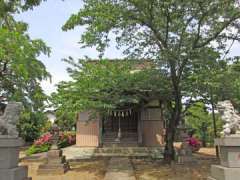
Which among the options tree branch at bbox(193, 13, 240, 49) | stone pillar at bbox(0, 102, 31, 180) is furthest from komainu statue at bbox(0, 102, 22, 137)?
tree branch at bbox(193, 13, 240, 49)

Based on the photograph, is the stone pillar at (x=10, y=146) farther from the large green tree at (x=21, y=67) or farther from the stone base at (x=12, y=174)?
the large green tree at (x=21, y=67)

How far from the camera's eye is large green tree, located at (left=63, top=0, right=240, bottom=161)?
905 centimetres

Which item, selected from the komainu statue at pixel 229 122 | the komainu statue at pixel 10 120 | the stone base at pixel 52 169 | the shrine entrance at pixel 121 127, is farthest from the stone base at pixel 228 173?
the shrine entrance at pixel 121 127

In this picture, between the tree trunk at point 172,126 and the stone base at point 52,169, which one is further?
the tree trunk at point 172,126

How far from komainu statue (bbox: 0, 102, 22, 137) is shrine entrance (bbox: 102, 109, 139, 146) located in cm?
1200

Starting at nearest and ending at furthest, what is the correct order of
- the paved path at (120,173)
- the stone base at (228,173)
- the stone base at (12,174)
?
the stone base at (12,174) → the stone base at (228,173) → the paved path at (120,173)

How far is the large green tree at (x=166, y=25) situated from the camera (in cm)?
905

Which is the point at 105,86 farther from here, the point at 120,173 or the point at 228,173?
the point at 228,173

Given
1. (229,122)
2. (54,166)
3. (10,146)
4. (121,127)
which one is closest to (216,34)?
(229,122)

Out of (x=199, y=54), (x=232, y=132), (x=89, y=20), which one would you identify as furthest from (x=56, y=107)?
(x=232, y=132)

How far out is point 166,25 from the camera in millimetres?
9922

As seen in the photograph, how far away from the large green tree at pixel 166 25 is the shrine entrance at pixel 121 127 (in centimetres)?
758

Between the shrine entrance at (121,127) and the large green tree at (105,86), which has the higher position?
the large green tree at (105,86)

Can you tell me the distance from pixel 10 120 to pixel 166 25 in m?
6.32
